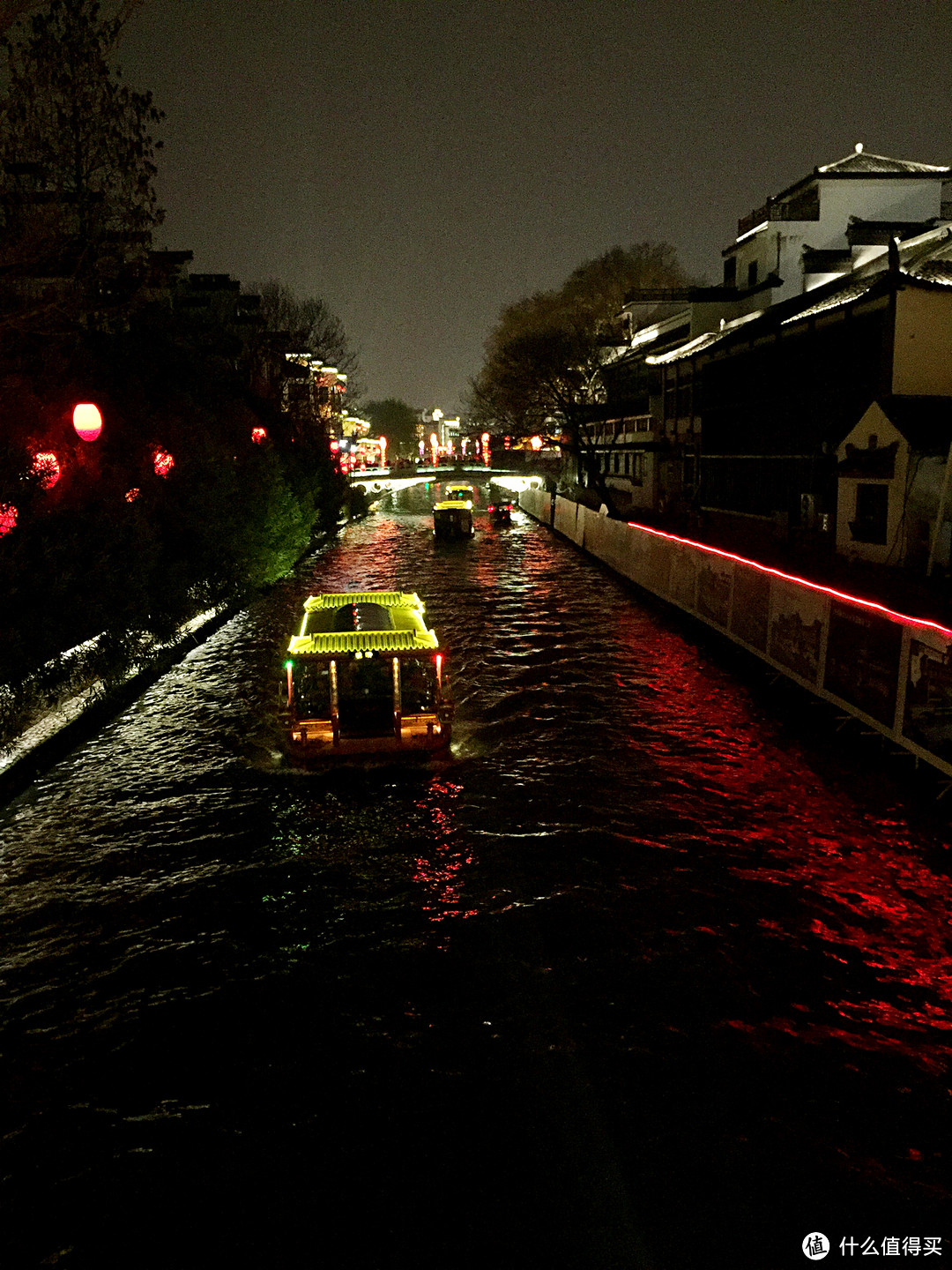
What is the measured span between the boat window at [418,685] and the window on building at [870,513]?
1739cm

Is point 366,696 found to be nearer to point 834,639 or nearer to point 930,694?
point 834,639

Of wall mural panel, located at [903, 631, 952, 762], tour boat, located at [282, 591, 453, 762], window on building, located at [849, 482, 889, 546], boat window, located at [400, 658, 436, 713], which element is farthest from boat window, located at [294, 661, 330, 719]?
window on building, located at [849, 482, 889, 546]

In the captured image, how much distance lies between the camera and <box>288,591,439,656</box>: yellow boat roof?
1209 centimetres

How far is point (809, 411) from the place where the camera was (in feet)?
110

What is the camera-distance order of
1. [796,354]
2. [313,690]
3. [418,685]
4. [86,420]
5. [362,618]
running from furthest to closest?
[796,354], [86,420], [362,618], [418,685], [313,690]

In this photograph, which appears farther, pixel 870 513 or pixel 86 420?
pixel 870 513

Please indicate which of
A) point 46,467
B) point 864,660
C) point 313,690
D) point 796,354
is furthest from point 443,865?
point 796,354

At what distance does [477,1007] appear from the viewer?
7.06m

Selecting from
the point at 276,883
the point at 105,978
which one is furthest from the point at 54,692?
the point at 105,978

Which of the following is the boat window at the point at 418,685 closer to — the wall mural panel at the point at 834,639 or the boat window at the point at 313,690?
the boat window at the point at 313,690

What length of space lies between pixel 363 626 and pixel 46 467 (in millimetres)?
4909

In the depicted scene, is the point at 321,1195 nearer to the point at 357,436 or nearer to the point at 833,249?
the point at 833,249

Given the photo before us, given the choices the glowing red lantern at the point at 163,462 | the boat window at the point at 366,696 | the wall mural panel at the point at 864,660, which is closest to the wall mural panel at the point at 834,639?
the wall mural panel at the point at 864,660

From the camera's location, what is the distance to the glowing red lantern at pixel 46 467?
555 inches
